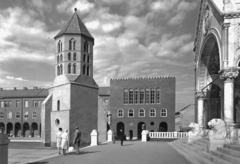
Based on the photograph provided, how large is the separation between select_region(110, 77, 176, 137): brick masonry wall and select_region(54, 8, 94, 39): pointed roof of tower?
19638mm

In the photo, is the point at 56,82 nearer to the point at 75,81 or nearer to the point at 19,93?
the point at 75,81

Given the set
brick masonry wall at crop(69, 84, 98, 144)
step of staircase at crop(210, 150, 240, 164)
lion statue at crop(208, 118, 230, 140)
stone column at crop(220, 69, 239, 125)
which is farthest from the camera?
brick masonry wall at crop(69, 84, 98, 144)

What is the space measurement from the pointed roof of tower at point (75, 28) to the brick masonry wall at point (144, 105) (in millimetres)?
19638

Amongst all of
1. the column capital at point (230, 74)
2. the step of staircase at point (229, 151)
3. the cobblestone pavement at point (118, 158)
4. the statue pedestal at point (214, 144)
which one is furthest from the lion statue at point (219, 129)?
the column capital at point (230, 74)

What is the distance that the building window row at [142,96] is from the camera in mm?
51625

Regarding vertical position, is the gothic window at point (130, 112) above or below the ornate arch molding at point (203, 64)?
below

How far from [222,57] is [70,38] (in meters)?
24.4

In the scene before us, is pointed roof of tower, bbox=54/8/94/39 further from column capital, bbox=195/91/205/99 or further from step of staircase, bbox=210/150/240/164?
step of staircase, bbox=210/150/240/164

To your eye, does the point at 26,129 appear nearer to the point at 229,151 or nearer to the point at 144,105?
the point at 144,105

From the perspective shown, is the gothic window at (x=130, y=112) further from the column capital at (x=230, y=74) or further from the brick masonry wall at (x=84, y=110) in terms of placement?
the column capital at (x=230, y=74)

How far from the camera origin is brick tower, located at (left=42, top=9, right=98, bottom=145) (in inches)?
1261

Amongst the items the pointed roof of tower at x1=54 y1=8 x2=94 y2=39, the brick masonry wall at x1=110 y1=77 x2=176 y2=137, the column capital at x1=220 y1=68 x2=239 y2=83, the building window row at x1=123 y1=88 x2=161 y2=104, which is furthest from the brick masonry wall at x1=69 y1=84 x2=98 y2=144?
the column capital at x1=220 y1=68 x2=239 y2=83

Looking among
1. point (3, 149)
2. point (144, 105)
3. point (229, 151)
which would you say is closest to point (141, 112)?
point (144, 105)

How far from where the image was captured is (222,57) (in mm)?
13883
